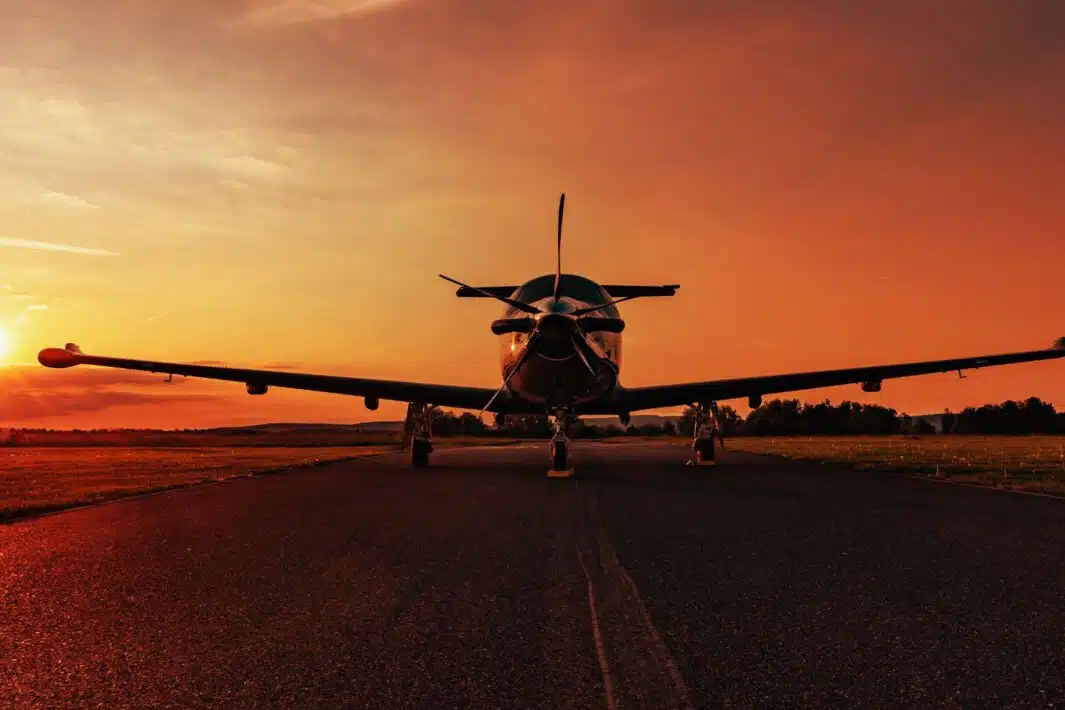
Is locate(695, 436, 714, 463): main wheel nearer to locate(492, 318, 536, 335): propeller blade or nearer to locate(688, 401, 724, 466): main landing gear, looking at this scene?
locate(688, 401, 724, 466): main landing gear

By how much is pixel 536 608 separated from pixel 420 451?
20.7 metres

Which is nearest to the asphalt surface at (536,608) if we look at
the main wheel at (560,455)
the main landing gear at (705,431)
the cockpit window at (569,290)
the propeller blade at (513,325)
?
the main wheel at (560,455)

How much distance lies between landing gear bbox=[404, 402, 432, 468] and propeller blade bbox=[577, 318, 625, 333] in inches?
291

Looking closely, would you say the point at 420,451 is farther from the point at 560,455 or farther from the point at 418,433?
the point at 560,455

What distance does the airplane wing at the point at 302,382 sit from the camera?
89.2 ft

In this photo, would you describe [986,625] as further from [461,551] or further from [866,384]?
[866,384]

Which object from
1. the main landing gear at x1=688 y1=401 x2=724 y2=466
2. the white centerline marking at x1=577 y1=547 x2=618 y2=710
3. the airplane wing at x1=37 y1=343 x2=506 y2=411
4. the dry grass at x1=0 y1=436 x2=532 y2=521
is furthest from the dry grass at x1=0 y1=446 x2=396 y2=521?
the main landing gear at x1=688 y1=401 x2=724 y2=466

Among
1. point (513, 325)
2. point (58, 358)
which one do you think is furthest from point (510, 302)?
point (58, 358)

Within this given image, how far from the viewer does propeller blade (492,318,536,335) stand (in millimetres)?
22500

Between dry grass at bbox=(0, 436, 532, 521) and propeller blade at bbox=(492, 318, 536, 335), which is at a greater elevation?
propeller blade at bbox=(492, 318, 536, 335)

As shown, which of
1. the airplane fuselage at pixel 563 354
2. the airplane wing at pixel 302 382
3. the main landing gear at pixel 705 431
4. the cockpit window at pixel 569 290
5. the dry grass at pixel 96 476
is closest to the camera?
the dry grass at pixel 96 476

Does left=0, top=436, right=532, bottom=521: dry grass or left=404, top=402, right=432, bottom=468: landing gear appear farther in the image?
left=404, top=402, right=432, bottom=468: landing gear

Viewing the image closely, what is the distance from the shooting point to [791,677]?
17.2 feet

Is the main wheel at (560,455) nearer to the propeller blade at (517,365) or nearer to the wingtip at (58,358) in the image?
the propeller blade at (517,365)
